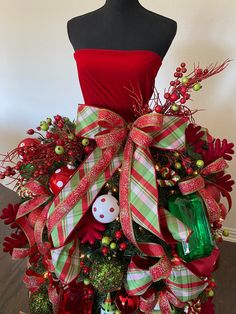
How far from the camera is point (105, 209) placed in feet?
2.25

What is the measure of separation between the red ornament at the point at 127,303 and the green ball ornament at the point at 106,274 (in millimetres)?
93

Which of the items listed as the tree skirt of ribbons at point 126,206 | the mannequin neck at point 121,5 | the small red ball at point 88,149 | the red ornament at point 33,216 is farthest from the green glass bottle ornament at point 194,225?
the mannequin neck at point 121,5

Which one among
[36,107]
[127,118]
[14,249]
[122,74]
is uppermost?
[122,74]

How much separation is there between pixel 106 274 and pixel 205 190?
0.95ft

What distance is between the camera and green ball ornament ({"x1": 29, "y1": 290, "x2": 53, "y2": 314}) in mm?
862

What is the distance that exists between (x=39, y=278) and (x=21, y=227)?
15cm

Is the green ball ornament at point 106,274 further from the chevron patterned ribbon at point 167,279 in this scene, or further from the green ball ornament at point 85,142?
the green ball ornament at point 85,142

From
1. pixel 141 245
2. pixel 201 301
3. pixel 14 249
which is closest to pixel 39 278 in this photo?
pixel 14 249

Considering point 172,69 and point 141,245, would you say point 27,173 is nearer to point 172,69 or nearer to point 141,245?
point 141,245

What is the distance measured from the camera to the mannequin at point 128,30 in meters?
0.80

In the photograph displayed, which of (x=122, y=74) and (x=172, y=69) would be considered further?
(x=172, y=69)

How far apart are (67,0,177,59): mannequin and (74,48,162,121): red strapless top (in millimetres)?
24

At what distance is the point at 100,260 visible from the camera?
2.34ft

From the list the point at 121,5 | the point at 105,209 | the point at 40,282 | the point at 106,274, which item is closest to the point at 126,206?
the point at 105,209
